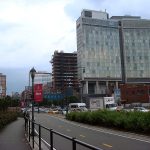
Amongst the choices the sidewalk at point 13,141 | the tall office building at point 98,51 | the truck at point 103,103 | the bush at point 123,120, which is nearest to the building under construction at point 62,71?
the tall office building at point 98,51

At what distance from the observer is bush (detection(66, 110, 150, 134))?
28484mm

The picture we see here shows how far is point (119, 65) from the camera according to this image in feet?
652

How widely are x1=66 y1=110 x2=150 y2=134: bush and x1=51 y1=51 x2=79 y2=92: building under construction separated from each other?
104936mm

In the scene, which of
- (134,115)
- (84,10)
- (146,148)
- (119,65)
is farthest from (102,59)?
(146,148)

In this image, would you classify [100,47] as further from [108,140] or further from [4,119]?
[108,140]

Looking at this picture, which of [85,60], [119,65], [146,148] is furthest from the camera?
[119,65]

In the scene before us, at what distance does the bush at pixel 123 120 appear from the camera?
28.5 m

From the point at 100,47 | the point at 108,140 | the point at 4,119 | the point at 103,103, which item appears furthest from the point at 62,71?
the point at 108,140

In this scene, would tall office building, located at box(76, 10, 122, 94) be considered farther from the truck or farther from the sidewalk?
the sidewalk

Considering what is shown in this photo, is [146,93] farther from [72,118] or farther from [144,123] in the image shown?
[144,123]

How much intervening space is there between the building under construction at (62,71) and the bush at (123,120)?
105 meters

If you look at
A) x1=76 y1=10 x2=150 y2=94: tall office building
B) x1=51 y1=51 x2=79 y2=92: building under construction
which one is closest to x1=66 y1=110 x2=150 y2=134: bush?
x1=51 y1=51 x2=79 y2=92: building under construction

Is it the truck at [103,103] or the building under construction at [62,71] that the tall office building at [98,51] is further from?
the truck at [103,103]

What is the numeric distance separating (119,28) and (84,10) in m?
22.4
